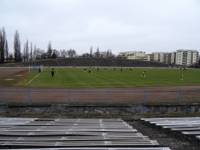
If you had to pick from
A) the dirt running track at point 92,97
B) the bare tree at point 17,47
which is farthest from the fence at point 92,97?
the bare tree at point 17,47

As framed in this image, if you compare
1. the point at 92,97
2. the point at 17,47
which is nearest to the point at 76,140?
the point at 92,97

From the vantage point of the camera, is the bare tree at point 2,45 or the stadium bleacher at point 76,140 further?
the bare tree at point 2,45

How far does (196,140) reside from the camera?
13.1 m

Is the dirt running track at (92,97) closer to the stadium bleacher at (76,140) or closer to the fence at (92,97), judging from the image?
the fence at (92,97)

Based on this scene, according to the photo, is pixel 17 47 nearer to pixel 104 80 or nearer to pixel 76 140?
pixel 104 80

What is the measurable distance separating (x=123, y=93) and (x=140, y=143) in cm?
2533

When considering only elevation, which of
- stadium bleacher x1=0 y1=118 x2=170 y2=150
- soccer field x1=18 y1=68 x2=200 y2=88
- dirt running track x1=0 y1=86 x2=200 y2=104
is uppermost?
stadium bleacher x1=0 y1=118 x2=170 y2=150

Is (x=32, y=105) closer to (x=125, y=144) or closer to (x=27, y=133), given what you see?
(x=27, y=133)

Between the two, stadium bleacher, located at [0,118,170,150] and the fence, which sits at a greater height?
stadium bleacher, located at [0,118,170,150]

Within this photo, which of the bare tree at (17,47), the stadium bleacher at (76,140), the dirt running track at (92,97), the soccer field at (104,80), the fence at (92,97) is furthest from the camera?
the bare tree at (17,47)

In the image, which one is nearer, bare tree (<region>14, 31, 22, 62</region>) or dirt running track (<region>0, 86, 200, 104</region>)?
dirt running track (<region>0, 86, 200, 104</region>)

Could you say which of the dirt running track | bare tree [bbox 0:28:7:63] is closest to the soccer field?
the dirt running track

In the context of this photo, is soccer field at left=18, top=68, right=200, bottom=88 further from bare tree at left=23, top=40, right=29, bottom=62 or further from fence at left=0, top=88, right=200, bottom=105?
bare tree at left=23, top=40, right=29, bottom=62

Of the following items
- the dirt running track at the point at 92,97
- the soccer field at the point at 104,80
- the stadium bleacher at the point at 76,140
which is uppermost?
the stadium bleacher at the point at 76,140
